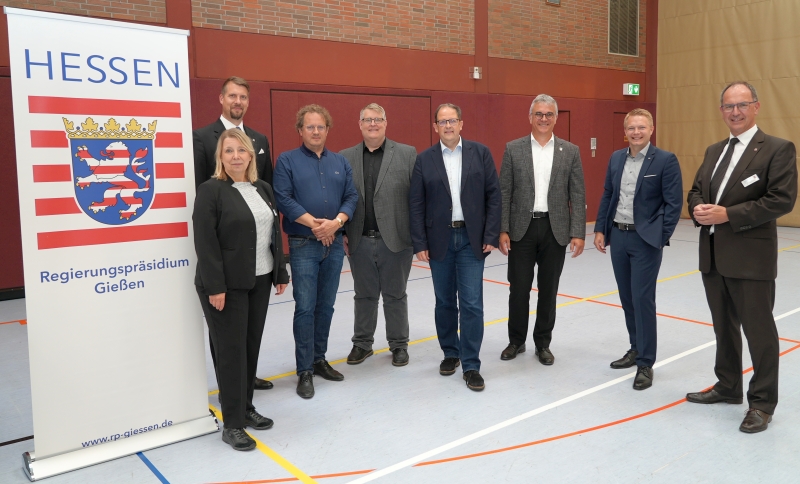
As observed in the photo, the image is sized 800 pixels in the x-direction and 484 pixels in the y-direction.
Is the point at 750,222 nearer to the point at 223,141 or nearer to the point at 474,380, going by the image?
the point at 474,380

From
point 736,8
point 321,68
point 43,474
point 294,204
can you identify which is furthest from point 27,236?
point 736,8

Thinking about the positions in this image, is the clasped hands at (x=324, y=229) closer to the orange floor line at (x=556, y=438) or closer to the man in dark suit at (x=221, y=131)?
the man in dark suit at (x=221, y=131)

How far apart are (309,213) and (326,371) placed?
3.59 ft

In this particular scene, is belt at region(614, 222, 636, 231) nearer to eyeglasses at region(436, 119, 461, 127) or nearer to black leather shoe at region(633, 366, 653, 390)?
black leather shoe at region(633, 366, 653, 390)

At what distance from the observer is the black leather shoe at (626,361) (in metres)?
4.40

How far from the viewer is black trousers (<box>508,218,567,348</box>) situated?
4.40 meters

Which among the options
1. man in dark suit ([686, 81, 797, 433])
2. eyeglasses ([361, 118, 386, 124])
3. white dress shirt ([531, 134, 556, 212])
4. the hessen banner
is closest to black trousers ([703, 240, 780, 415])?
man in dark suit ([686, 81, 797, 433])

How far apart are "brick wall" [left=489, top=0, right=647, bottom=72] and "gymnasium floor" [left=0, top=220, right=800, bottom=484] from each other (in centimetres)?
722

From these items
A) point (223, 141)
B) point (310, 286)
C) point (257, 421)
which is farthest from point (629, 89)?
point (257, 421)

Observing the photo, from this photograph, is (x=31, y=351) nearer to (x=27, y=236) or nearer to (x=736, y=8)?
(x=27, y=236)

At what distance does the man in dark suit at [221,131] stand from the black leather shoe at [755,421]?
306 centimetres

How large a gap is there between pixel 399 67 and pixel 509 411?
7.21m

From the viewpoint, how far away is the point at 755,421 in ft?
10.9

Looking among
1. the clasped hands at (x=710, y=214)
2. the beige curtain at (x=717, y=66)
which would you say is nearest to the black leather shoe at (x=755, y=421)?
the clasped hands at (x=710, y=214)
